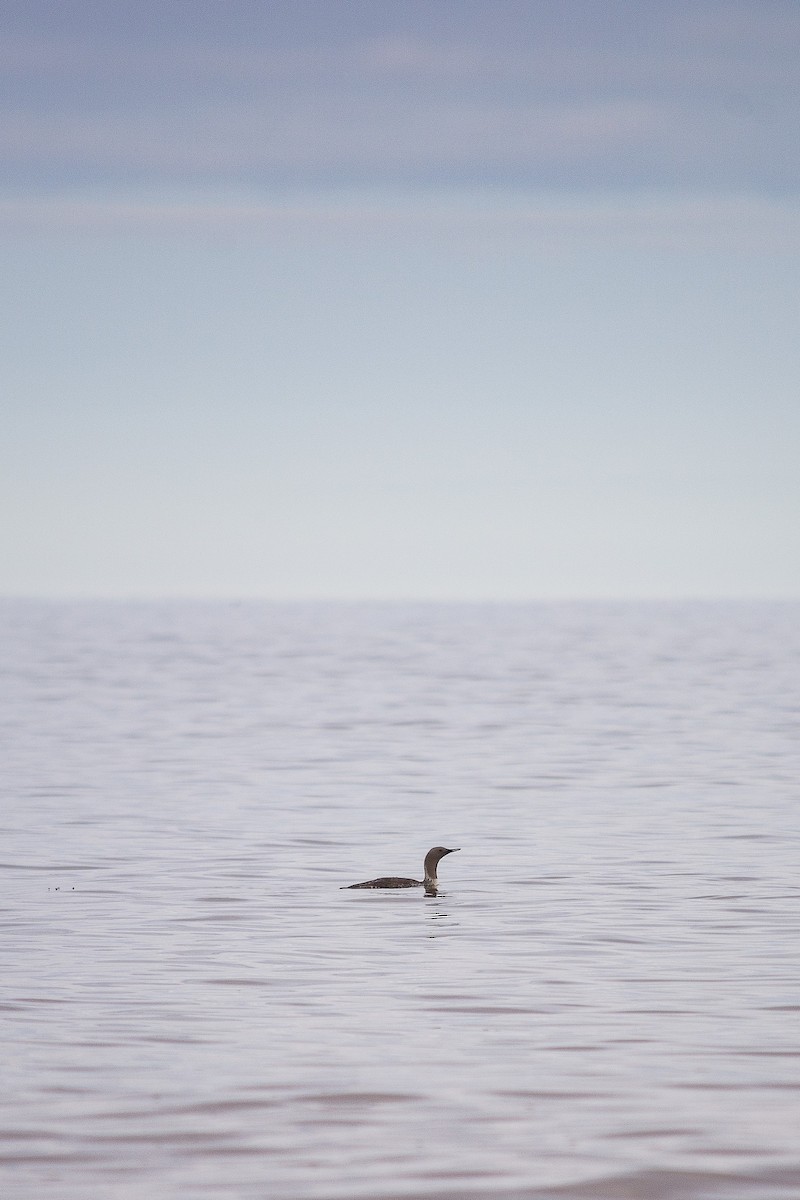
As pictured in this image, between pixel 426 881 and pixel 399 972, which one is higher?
pixel 426 881

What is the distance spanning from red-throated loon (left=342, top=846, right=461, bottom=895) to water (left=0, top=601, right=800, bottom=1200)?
21 cm

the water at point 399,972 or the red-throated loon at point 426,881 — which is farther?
A: the red-throated loon at point 426,881

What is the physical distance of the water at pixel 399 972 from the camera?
32.9 feet

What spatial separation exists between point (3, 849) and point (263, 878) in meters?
3.95

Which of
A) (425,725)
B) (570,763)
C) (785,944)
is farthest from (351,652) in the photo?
(785,944)

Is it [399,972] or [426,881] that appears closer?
[399,972]

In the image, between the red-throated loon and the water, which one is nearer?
the water

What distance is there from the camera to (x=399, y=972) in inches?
592

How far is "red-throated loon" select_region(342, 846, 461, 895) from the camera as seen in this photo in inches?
766

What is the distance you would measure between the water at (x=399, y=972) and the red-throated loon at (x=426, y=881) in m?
0.21

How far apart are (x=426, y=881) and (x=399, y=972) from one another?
469cm

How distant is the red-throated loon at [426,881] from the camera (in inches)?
766

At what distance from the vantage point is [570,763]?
3469cm

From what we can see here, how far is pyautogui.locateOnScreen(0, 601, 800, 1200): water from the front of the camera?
10.0 m
